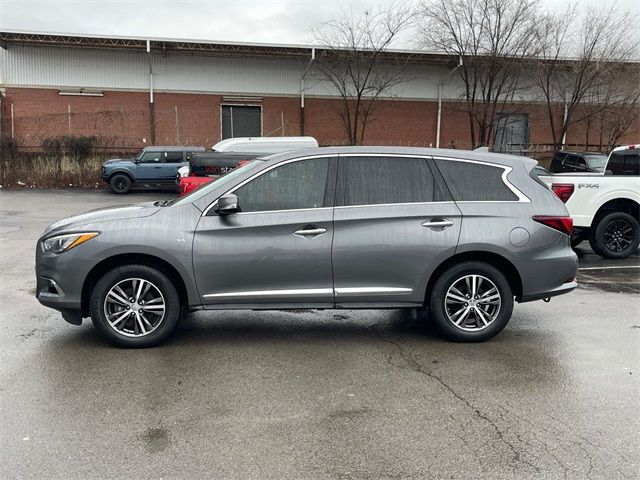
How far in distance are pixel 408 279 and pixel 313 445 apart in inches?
86.0

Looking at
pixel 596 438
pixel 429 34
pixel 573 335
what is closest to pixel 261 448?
pixel 596 438

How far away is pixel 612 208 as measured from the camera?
10.4 m

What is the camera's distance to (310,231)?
5195 millimetres

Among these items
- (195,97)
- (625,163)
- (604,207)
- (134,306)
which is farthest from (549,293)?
(195,97)

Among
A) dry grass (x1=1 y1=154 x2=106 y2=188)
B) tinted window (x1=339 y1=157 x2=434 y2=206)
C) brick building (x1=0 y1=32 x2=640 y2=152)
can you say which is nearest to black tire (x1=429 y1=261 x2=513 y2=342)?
tinted window (x1=339 y1=157 x2=434 y2=206)

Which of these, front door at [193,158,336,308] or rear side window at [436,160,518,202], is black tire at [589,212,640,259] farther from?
front door at [193,158,336,308]

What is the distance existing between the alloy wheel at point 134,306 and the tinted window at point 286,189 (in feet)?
3.73

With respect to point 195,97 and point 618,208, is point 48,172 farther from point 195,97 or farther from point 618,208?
point 618,208

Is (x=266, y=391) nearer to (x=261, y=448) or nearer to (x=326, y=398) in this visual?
(x=326, y=398)

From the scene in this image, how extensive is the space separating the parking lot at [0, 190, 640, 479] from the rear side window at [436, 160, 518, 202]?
4.66ft

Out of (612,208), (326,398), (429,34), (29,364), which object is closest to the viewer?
(326,398)

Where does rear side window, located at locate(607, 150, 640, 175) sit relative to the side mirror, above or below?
above

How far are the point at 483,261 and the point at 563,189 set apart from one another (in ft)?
17.4

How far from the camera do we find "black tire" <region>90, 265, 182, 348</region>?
511cm
